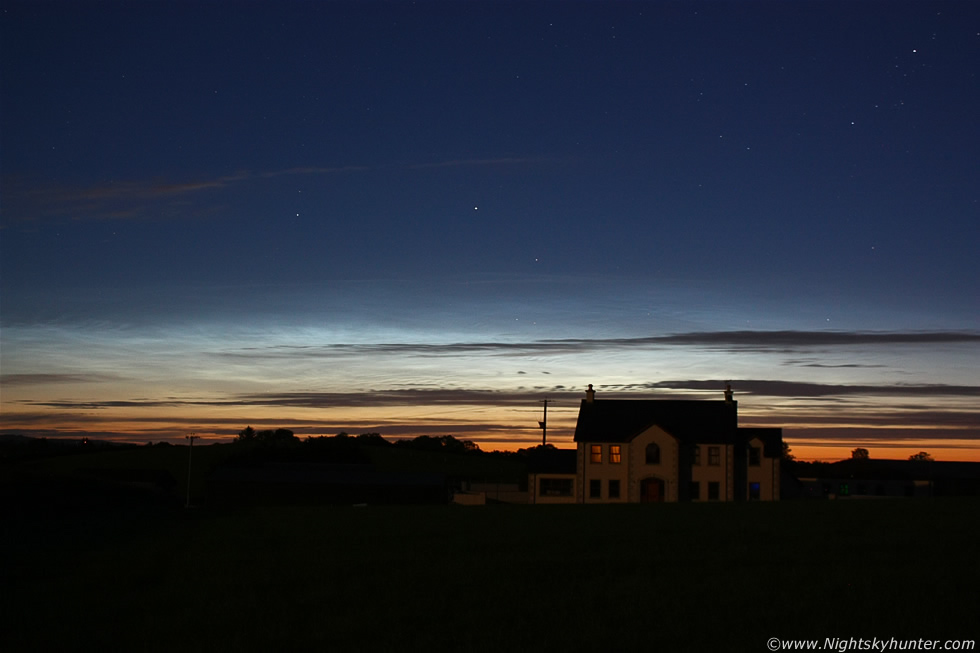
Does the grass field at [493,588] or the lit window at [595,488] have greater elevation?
the grass field at [493,588]

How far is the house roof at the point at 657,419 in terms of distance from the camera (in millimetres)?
68812

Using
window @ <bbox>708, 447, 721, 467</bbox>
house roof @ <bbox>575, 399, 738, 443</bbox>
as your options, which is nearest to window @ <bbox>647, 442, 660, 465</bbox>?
house roof @ <bbox>575, 399, 738, 443</bbox>

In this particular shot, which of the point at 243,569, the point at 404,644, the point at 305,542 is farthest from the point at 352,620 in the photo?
the point at 305,542

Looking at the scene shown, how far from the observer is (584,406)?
73.2 meters

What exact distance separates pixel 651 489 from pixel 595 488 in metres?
4.25

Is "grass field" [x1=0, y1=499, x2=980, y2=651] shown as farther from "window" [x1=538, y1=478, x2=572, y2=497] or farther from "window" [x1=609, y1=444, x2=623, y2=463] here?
"window" [x1=538, y1=478, x2=572, y2=497]

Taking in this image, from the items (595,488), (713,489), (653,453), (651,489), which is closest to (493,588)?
(651,489)

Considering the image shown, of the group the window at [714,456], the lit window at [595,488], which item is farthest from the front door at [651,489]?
the window at [714,456]

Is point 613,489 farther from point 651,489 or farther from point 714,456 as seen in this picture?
point 714,456

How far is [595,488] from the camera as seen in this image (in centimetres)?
6869

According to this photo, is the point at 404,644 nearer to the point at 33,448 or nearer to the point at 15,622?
the point at 15,622

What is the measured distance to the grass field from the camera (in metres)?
12.3

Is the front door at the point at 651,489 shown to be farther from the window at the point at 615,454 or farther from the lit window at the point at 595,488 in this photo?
the lit window at the point at 595,488

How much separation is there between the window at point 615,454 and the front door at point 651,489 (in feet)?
8.21
